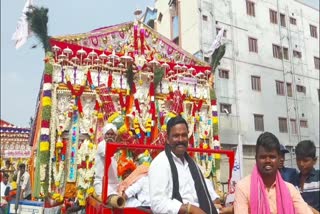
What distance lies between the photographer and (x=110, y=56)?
34.1 feet

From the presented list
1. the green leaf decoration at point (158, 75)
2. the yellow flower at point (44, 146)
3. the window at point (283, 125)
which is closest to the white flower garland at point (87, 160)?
the yellow flower at point (44, 146)

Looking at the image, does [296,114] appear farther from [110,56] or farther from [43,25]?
[43,25]

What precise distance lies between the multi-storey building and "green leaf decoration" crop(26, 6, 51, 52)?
5902 mm

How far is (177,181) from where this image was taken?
259 centimetres

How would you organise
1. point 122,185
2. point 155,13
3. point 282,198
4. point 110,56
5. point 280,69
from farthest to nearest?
1. point 280,69
2. point 155,13
3. point 110,56
4. point 122,185
5. point 282,198

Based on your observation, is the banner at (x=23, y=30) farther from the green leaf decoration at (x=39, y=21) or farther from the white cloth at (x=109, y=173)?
the white cloth at (x=109, y=173)

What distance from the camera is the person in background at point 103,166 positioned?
3963 mm

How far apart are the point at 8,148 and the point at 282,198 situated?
16827 millimetres

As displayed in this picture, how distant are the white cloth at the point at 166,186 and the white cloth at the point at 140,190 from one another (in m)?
0.90

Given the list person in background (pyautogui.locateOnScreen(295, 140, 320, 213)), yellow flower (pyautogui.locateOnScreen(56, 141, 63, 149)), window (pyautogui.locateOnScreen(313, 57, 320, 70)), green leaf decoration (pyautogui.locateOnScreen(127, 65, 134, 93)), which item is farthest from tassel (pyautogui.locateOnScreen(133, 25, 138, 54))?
window (pyautogui.locateOnScreen(313, 57, 320, 70))

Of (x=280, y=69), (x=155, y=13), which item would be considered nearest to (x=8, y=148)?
(x=155, y=13)

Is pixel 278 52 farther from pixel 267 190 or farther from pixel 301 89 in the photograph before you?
pixel 267 190

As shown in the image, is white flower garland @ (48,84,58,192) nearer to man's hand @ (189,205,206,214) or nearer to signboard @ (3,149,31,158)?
man's hand @ (189,205,206,214)

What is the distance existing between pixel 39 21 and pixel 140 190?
7254 mm
